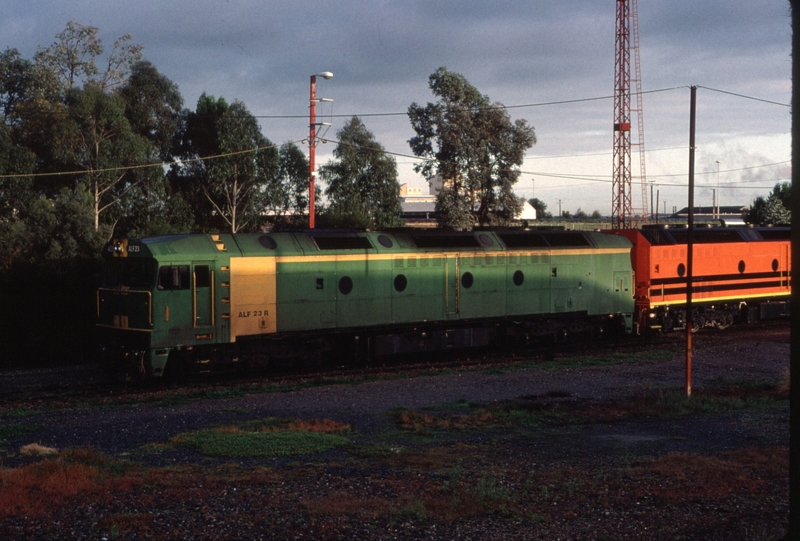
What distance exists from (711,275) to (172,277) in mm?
22014

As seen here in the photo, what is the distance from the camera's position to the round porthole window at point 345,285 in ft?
75.2

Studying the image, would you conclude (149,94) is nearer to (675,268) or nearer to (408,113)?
(408,113)

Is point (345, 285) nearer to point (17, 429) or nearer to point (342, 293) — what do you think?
point (342, 293)

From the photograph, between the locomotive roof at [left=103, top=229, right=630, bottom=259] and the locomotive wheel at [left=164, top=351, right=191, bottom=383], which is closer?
the locomotive roof at [left=103, top=229, right=630, bottom=259]

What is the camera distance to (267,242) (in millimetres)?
21703

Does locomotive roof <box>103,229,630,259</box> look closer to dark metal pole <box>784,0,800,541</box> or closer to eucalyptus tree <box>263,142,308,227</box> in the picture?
dark metal pole <box>784,0,800,541</box>

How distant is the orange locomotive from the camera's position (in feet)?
99.8

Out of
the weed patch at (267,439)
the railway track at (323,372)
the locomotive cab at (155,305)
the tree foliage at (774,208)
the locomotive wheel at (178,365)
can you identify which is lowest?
the railway track at (323,372)

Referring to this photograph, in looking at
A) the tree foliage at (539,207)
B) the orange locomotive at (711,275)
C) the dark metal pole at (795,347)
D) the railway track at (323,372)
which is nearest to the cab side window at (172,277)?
the railway track at (323,372)

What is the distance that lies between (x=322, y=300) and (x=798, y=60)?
17.3 m

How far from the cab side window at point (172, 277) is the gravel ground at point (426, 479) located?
338 cm

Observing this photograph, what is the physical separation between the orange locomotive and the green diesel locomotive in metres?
1.26

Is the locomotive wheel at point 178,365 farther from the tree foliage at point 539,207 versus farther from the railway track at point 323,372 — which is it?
the tree foliage at point 539,207

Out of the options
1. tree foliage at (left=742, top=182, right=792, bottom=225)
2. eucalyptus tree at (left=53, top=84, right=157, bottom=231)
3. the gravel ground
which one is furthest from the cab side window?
tree foliage at (left=742, top=182, right=792, bottom=225)
